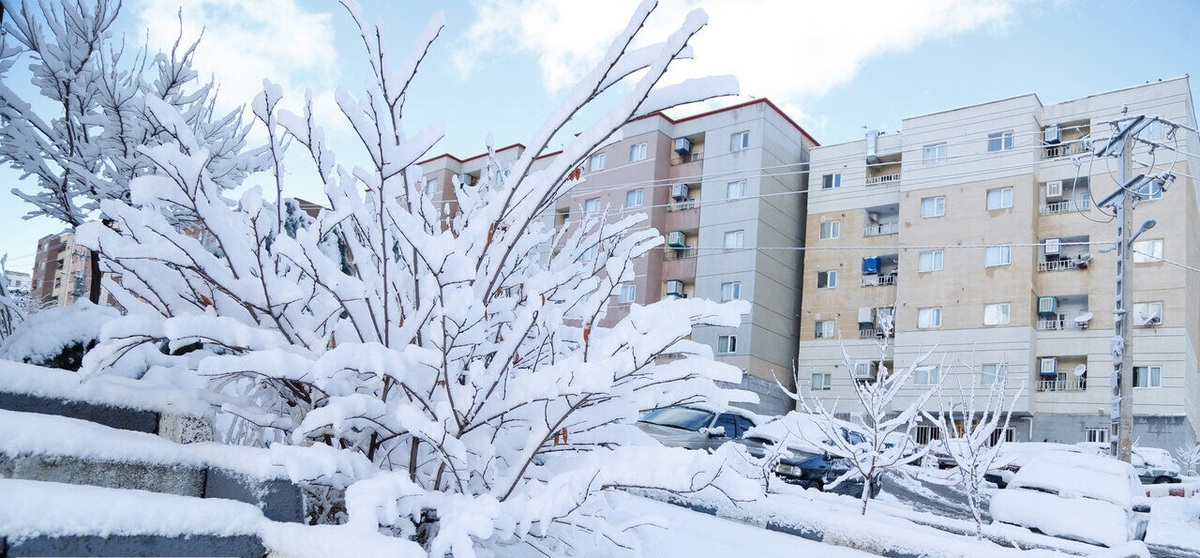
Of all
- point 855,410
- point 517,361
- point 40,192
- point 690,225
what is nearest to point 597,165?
point 690,225

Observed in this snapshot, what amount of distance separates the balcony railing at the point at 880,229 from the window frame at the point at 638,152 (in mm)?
10536

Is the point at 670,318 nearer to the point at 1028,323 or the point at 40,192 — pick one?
the point at 40,192

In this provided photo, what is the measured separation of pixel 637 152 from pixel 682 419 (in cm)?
2553

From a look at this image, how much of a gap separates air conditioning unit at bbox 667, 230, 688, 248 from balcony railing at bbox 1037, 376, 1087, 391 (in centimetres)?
1535

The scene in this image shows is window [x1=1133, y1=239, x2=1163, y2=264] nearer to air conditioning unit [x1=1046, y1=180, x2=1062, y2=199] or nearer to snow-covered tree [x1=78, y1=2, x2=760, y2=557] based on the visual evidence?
air conditioning unit [x1=1046, y1=180, x2=1062, y2=199]

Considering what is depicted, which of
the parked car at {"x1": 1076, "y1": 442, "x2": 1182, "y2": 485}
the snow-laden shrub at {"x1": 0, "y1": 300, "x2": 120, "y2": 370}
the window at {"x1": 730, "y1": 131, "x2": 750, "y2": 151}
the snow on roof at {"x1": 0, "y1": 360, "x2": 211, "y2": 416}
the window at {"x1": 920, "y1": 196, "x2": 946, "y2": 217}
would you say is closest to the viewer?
the snow on roof at {"x1": 0, "y1": 360, "x2": 211, "y2": 416}

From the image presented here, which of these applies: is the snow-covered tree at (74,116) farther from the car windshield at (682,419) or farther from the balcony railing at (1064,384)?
the balcony railing at (1064,384)

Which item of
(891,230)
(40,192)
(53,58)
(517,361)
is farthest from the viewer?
(891,230)

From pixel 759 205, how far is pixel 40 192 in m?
30.3

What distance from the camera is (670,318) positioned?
6.40ft

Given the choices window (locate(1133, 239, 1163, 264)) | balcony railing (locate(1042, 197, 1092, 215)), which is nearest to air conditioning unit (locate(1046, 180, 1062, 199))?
balcony railing (locate(1042, 197, 1092, 215))

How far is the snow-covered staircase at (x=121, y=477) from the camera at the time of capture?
1.68m

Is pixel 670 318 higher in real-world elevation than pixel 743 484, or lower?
higher

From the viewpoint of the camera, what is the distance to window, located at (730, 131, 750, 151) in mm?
35781
